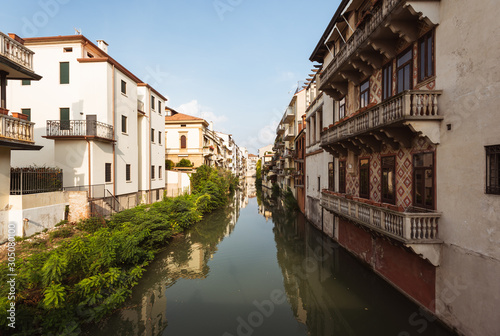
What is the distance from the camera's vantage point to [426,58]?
7.78m

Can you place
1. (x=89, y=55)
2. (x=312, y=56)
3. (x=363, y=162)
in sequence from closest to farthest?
1. (x=363, y=162)
2. (x=312, y=56)
3. (x=89, y=55)

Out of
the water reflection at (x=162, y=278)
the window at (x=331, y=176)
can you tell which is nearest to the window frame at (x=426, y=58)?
the window at (x=331, y=176)

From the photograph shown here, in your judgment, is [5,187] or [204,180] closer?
[5,187]

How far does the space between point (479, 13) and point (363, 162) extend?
723 centimetres

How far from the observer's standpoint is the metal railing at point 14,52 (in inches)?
427

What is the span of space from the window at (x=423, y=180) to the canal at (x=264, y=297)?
3350 millimetres

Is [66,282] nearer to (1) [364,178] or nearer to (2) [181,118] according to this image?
(1) [364,178]

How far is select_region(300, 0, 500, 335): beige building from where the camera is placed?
5766 millimetres

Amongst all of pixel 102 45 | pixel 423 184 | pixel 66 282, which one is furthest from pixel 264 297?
pixel 102 45

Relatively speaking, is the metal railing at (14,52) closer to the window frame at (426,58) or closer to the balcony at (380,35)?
the balcony at (380,35)

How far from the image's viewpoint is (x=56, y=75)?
723 inches

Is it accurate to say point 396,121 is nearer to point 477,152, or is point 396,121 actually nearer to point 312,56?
point 477,152

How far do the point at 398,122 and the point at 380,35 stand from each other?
146 inches

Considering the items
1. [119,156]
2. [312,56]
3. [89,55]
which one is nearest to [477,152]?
[312,56]
